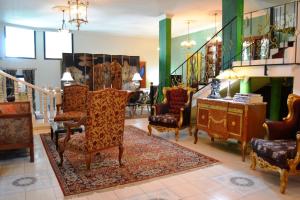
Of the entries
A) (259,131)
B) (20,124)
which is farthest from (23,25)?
(259,131)

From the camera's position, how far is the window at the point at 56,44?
10.0 m

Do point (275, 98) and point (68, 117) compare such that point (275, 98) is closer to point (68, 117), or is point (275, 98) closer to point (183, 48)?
point (68, 117)

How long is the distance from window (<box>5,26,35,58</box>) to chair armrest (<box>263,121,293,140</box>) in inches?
352

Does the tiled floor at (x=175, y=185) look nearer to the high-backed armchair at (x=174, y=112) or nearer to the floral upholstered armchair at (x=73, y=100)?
the high-backed armchair at (x=174, y=112)

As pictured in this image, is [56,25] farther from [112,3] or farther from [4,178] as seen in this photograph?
[4,178]

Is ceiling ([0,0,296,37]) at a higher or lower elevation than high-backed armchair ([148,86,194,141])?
higher

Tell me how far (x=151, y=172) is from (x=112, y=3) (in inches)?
177

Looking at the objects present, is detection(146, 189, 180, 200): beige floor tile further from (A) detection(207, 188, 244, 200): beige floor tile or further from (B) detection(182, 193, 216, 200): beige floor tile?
(A) detection(207, 188, 244, 200): beige floor tile

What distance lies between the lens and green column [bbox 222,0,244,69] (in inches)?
221

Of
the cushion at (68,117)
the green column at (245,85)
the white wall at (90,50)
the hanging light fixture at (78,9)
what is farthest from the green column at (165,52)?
the white wall at (90,50)

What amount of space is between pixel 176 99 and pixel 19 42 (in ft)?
22.8

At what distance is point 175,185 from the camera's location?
3.02 meters

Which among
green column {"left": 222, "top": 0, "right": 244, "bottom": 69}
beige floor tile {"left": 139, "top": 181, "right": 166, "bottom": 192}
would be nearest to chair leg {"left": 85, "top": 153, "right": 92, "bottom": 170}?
beige floor tile {"left": 139, "top": 181, "right": 166, "bottom": 192}

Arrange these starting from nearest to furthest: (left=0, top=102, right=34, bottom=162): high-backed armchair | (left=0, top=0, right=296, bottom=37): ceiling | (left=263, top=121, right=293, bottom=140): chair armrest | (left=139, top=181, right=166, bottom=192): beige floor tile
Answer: (left=139, top=181, right=166, bottom=192): beige floor tile
(left=263, top=121, right=293, bottom=140): chair armrest
(left=0, top=102, right=34, bottom=162): high-backed armchair
(left=0, top=0, right=296, bottom=37): ceiling
